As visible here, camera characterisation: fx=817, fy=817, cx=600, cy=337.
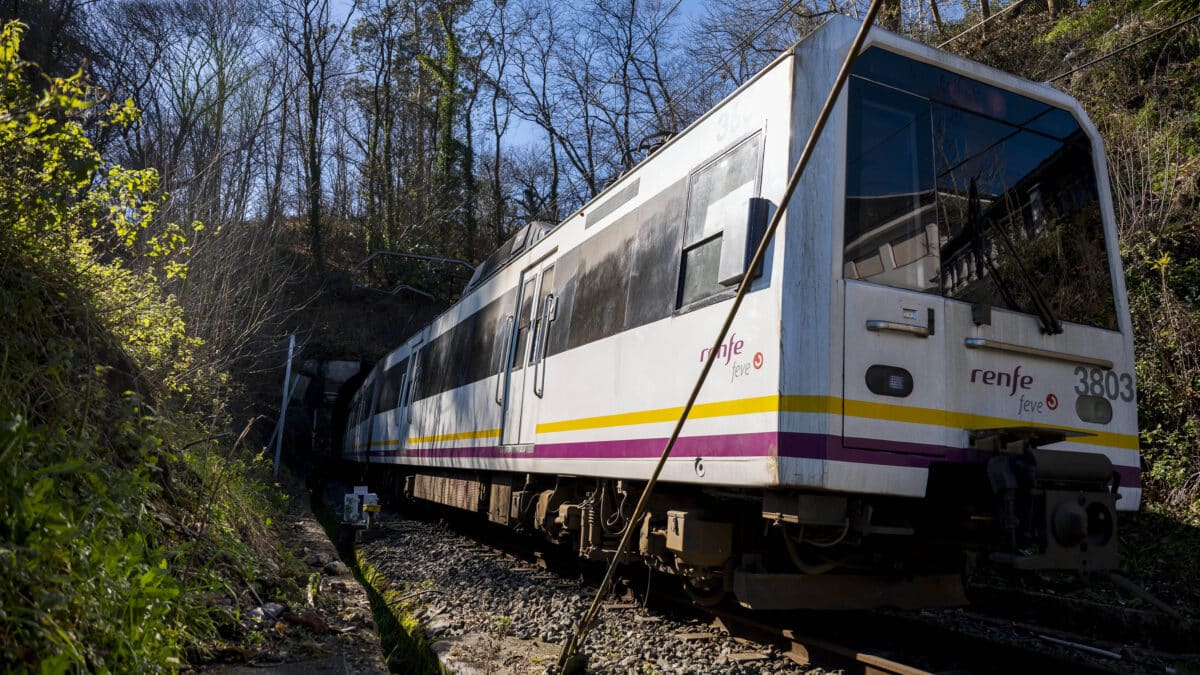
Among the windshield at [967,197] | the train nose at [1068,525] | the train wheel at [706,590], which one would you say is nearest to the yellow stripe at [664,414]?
the windshield at [967,197]

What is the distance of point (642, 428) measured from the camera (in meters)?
5.27

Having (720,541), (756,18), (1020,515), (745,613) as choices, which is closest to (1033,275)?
(1020,515)

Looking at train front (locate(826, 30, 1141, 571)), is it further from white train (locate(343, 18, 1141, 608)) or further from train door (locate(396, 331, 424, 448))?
train door (locate(396, 331, 424, 448))

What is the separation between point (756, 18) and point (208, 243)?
509 inches

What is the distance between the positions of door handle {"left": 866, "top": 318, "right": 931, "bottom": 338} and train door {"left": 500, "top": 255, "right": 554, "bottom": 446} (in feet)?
11.7

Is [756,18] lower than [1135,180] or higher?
higher

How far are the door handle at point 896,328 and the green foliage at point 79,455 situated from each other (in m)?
3.37

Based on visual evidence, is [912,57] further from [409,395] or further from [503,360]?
[409,395]

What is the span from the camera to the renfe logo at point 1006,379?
4.39 meters

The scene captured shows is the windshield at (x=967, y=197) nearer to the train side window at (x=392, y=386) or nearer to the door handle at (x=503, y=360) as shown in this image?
the door handle at (x=503, y=360)

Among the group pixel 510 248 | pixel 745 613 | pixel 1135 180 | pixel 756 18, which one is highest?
pixel 756 18

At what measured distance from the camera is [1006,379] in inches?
176

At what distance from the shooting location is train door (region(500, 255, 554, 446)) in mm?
→ 7375

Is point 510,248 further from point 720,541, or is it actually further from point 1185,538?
point 1185,538
